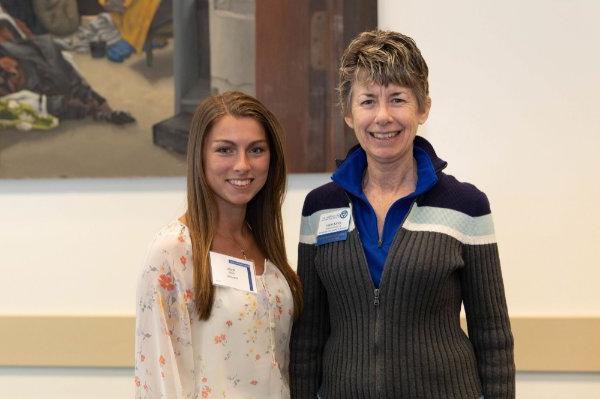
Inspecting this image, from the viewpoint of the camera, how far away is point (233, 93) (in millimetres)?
1858

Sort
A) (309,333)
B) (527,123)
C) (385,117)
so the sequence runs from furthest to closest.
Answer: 1. (527,123)
2. (309,333)
3. (385,117)

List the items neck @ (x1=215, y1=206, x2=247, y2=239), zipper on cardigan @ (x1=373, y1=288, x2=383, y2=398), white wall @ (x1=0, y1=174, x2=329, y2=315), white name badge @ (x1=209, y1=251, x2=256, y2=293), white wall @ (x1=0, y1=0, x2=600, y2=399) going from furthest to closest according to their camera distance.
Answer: white wall @ (x1=0, y1=174, x2=329, y2=315), white wall @ (x1=0, y1=0, x2=600, y2=399), neck @ (x1=215, y1=206, x2=247, y2=239), white name badge @ (x1=209, y1=251, x2=256, y2=293), zipper on cardigan @ (x1=373, y1=288, x2=383, y2=398)

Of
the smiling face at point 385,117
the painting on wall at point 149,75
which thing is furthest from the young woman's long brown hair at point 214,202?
the painting on wall at point 149,75

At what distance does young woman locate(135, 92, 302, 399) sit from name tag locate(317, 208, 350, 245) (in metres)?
0.19

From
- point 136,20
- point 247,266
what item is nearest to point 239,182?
point 247,266

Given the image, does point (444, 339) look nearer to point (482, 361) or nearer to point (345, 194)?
point (482, 361)

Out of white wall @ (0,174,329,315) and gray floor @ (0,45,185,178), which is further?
white wall @ (0,174,329,315)

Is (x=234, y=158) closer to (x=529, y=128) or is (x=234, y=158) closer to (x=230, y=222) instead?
(x=230, y=222)

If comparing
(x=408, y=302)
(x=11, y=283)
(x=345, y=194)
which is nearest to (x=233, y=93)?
(x=345, y=194)

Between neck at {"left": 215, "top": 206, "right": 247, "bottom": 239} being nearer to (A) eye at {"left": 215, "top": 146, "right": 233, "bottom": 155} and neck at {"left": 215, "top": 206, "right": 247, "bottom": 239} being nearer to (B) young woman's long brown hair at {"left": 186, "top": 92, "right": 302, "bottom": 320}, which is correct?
(B) young woman's long brown hair at {"left": 186, "top": 92, "right": 302, "bottom": 320}

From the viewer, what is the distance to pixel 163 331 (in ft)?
5.46

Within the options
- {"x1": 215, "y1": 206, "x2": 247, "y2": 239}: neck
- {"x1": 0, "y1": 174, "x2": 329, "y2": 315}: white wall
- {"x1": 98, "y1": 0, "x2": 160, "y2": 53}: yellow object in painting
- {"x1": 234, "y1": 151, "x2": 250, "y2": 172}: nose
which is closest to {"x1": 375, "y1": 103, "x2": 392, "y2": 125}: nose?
{"x1": 234, "y1": 151, "x2": 250, "y2": 172}: nose

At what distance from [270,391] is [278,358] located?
0.09 meters

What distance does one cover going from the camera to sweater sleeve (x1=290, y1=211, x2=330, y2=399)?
1.85 metres
